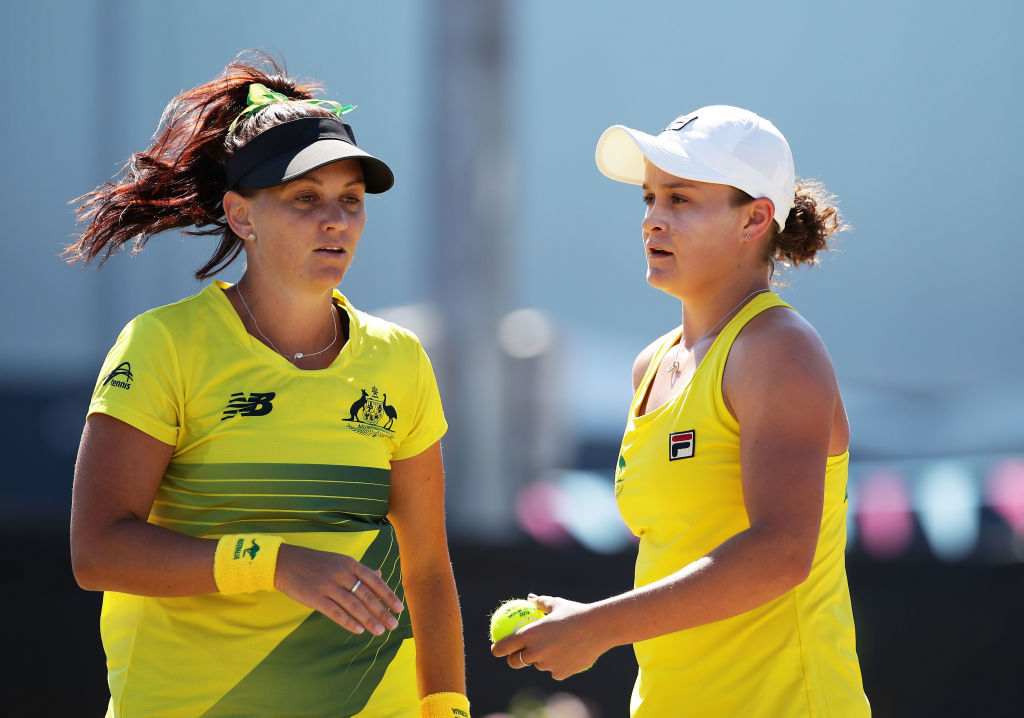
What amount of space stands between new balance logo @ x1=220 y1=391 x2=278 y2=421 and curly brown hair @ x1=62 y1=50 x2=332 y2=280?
0.34 metres

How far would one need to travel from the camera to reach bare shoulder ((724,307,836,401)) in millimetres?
1802

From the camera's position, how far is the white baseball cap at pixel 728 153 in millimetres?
1965

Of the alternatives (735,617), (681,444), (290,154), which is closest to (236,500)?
(290,154)

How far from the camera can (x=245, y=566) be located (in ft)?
5.94

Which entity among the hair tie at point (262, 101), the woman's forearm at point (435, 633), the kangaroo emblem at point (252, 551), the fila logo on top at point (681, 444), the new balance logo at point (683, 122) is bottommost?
the woman's forearm at point (435, 633)

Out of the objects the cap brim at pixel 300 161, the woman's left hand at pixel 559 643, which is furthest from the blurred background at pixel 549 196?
the woman's left hand at pixel 559 643

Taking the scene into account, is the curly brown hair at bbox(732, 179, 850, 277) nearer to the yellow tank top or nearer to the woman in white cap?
the woman in white cap

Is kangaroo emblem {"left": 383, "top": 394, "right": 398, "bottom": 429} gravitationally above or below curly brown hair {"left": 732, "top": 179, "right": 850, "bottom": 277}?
below

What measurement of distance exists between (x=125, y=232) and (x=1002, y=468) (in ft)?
13.4

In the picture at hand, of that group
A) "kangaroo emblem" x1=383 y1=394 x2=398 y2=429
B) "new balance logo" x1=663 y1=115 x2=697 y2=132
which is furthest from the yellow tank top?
"kangaroo emblem" x1=383 y1=394 x2=398 y2=429

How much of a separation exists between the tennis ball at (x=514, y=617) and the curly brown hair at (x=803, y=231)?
750mm

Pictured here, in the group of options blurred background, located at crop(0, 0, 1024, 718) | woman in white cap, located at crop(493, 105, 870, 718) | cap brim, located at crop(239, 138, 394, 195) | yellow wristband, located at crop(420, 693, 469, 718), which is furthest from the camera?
blurred background, located at crop(0, 0, 1024, 718)

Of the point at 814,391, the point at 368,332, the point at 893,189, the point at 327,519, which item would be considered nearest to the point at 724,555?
the point at 814,391

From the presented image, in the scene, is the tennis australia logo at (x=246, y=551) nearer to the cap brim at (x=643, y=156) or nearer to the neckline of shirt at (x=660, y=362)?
the neckline of shirt at (x=660, y=362)
